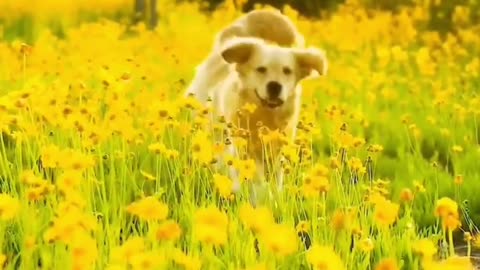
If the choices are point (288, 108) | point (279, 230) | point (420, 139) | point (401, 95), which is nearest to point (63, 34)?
point (401, 95)

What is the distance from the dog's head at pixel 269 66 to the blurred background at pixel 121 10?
468cm

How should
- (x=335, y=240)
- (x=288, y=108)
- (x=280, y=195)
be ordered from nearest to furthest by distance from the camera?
(x=335, y=240) → (x=280, y=195) → (x=288, y=108)

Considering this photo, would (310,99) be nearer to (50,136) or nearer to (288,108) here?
(288,108)

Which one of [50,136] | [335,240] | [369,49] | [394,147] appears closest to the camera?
[335,240]

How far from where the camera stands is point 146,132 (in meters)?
4.98

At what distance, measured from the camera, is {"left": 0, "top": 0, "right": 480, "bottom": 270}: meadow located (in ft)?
8.83

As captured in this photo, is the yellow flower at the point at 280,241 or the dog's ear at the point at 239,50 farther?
the dog's ear at the point at 239,50

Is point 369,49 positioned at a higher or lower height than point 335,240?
higher

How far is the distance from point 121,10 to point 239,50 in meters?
7.09

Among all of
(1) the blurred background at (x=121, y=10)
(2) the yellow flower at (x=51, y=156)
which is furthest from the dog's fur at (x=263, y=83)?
(1) the blurred background at (x=121, y=10)

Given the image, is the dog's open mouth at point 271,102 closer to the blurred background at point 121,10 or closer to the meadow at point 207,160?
the meadow at point 207,160

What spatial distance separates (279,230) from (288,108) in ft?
7.98

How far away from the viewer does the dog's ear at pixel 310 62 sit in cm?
476

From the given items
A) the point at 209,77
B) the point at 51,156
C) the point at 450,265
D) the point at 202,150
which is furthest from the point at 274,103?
the point at 450,265
